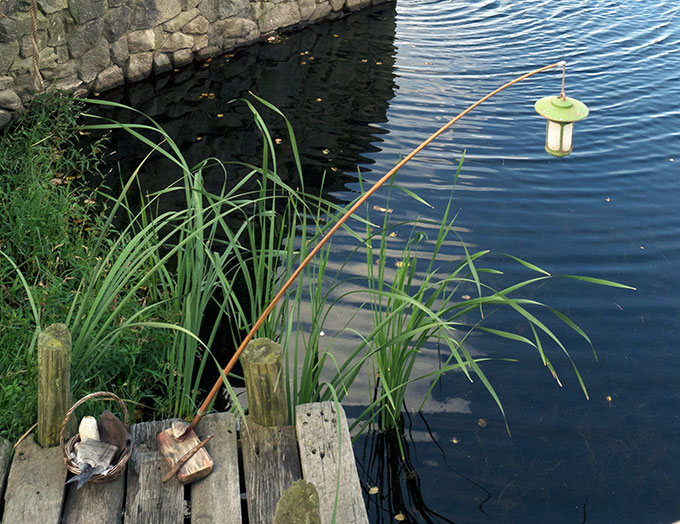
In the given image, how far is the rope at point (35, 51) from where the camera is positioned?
592 cm

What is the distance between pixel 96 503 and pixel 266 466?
55 cm

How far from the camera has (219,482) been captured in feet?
8.29

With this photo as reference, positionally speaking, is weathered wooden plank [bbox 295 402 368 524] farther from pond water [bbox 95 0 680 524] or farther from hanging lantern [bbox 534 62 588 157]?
hanging lantern [bbox 534 62 588 157]

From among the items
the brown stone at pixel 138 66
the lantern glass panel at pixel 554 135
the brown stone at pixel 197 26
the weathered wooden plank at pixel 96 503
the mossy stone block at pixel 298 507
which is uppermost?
the brown stone at pixel 197 26

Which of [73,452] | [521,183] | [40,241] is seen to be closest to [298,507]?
[73,452]

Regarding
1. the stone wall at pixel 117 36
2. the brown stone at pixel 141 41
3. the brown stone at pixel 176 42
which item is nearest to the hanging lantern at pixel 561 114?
the stone wall at pixel 117 36

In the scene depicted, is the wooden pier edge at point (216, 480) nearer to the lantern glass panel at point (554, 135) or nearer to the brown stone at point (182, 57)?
the lantern glass panel at point (554, 135)

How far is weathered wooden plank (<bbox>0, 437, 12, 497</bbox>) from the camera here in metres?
2.48

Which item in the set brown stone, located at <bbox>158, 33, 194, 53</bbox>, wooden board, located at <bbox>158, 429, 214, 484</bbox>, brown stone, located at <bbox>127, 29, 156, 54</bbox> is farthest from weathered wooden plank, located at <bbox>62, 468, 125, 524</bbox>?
brown stone, located at <bbox>158, 33, 194, 53</bbox>

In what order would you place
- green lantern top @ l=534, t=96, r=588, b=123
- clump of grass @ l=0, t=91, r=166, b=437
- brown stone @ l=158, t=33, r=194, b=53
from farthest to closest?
1. brown stone @ l=158, t=33, r=194, b=53
2. clump of grass @ l=0, t=91, r=166, b=437
3. green lantern top @ l=534, t=96, r=588, b=123

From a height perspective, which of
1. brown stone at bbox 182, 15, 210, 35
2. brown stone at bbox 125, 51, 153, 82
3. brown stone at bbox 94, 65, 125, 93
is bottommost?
brown stone at bbox 94, 65, 125, 93

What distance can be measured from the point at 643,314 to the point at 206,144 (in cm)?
366

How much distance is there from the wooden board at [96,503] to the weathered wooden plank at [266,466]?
1.36ft

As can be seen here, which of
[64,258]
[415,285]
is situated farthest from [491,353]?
[64,258]
